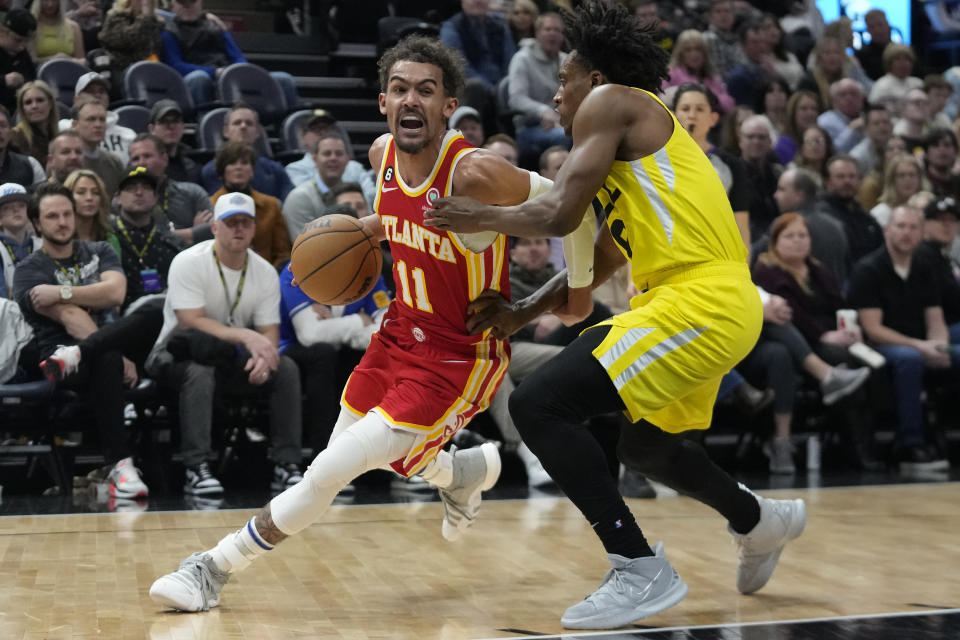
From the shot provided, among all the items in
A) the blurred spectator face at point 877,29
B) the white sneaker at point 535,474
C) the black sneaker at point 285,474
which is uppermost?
the blurred spectator face at point 877,29

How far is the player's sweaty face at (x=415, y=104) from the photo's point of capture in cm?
393

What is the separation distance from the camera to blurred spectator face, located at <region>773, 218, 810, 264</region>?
754cm

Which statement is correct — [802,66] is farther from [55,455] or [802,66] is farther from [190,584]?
[190,584]

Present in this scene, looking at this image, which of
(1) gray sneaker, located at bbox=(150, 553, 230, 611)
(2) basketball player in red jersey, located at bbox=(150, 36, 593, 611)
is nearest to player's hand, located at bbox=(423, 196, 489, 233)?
(2) basketball player in red jersey, located at bbox=(150, 36, 593, 611)

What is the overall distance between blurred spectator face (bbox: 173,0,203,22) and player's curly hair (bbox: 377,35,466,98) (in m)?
6.25

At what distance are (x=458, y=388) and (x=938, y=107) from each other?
907 cm

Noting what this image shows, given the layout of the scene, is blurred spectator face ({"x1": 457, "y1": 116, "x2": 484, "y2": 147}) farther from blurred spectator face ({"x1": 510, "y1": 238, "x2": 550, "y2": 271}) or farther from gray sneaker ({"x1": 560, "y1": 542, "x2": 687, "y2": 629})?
gray sneaker ({"x1": 560, "y1": 542, "x2": 687, "y2": 629})

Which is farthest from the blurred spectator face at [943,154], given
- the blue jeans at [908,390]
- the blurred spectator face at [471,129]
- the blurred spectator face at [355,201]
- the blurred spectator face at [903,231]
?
the blurred spectator face at [355,201]

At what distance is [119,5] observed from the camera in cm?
936

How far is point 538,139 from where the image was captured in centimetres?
934

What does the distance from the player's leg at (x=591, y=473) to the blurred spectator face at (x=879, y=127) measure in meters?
7.30

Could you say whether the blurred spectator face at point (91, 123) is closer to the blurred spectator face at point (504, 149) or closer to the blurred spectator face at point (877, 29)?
the blurred spectator face at point (504, 149)

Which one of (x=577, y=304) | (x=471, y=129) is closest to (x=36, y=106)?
(x=471, y=129)

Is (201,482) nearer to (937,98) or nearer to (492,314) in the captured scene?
(492,314)
